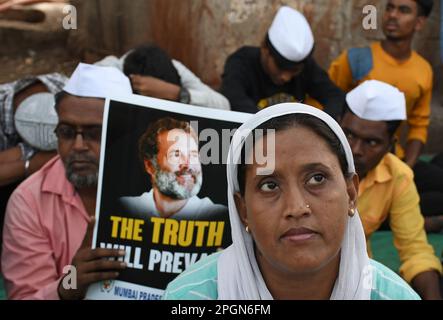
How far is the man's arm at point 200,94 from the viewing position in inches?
163

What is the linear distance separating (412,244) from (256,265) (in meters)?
1.75

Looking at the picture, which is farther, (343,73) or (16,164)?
(343,73)

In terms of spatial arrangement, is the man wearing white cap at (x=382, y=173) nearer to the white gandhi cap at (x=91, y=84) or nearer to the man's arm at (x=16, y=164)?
the white gandhi cap at (x=91, y=84)

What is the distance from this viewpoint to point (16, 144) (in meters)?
3.85

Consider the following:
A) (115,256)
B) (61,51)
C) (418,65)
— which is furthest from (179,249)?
(61,51)

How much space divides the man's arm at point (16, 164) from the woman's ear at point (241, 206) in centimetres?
193

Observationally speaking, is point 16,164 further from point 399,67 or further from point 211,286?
point 399,67

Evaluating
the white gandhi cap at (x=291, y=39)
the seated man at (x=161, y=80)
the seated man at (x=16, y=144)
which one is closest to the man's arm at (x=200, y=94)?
the seated man at (x=161, y=80)

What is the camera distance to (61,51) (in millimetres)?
6469

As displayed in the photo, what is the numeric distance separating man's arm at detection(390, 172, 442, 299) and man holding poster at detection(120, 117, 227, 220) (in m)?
1.00

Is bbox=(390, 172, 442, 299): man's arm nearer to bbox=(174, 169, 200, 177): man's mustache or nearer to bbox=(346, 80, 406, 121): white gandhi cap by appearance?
bbox=(346, 80, 406, 121): white gandhi cap

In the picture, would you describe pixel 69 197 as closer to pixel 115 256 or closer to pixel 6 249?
pixel 6 249

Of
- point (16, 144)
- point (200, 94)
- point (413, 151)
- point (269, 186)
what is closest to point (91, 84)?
point (16, 144)

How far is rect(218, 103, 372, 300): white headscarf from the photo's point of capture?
1867mm
